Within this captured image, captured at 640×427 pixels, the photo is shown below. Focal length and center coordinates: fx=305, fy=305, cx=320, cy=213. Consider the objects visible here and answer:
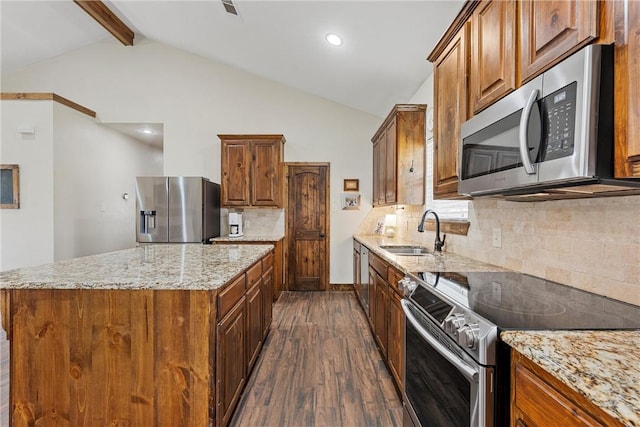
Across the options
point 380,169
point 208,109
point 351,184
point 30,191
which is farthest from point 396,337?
point 30,191

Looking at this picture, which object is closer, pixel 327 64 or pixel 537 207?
pixel 537 207

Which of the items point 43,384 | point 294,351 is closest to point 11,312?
point 43,384

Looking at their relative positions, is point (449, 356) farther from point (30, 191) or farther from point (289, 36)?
point (30, 191)

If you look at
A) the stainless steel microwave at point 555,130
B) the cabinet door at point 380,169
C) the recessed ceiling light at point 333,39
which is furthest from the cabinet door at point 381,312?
the recessed ceiling light at point 333,39

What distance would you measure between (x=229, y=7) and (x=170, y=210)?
2.66 meters

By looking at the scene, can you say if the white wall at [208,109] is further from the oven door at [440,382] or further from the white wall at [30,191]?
the oven door at [440,382]

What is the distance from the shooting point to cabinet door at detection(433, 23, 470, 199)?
172 cm

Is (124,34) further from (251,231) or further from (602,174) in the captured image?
(602,174)

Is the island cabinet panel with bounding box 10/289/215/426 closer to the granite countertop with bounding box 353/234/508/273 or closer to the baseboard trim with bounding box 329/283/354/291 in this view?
the granite countertop with bounding box 353/234/508/273

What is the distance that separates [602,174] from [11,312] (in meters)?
2.47

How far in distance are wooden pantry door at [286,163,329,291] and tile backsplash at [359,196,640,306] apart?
3109mm

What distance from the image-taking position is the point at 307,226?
5129 mm

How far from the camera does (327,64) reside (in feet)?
12.6

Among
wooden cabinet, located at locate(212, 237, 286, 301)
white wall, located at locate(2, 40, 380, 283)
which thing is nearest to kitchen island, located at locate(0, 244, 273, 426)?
wooden cabinet, located at locate(212, 237, 286, 301)
